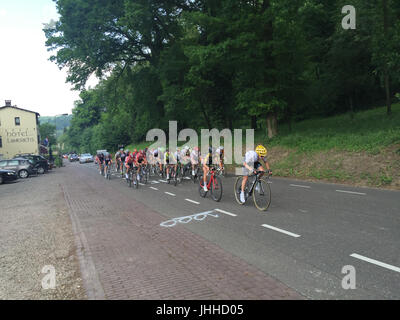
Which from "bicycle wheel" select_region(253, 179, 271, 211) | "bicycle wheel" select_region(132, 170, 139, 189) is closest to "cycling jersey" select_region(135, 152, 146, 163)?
"bicycle wheel" select_region(132, 170, 139, 189)

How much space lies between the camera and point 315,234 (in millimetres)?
6016

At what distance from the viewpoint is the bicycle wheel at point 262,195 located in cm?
830

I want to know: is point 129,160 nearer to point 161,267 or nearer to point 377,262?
point 161,267

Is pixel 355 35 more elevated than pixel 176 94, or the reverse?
pixel 355 35

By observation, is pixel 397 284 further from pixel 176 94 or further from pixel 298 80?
pixel 176 94

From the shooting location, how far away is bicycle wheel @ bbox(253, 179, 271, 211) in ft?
27.2

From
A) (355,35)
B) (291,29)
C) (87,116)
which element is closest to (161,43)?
(291,29)

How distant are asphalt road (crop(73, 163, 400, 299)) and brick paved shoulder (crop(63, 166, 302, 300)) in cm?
34

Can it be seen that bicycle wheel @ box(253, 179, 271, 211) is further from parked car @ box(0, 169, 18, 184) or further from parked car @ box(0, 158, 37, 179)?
parked car @ box(0, 158, 37, 179)

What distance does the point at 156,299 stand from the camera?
3.76 m

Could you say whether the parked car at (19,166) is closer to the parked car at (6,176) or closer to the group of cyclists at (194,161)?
the parked car at (6,176)

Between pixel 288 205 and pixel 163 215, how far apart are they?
11.9 ft
